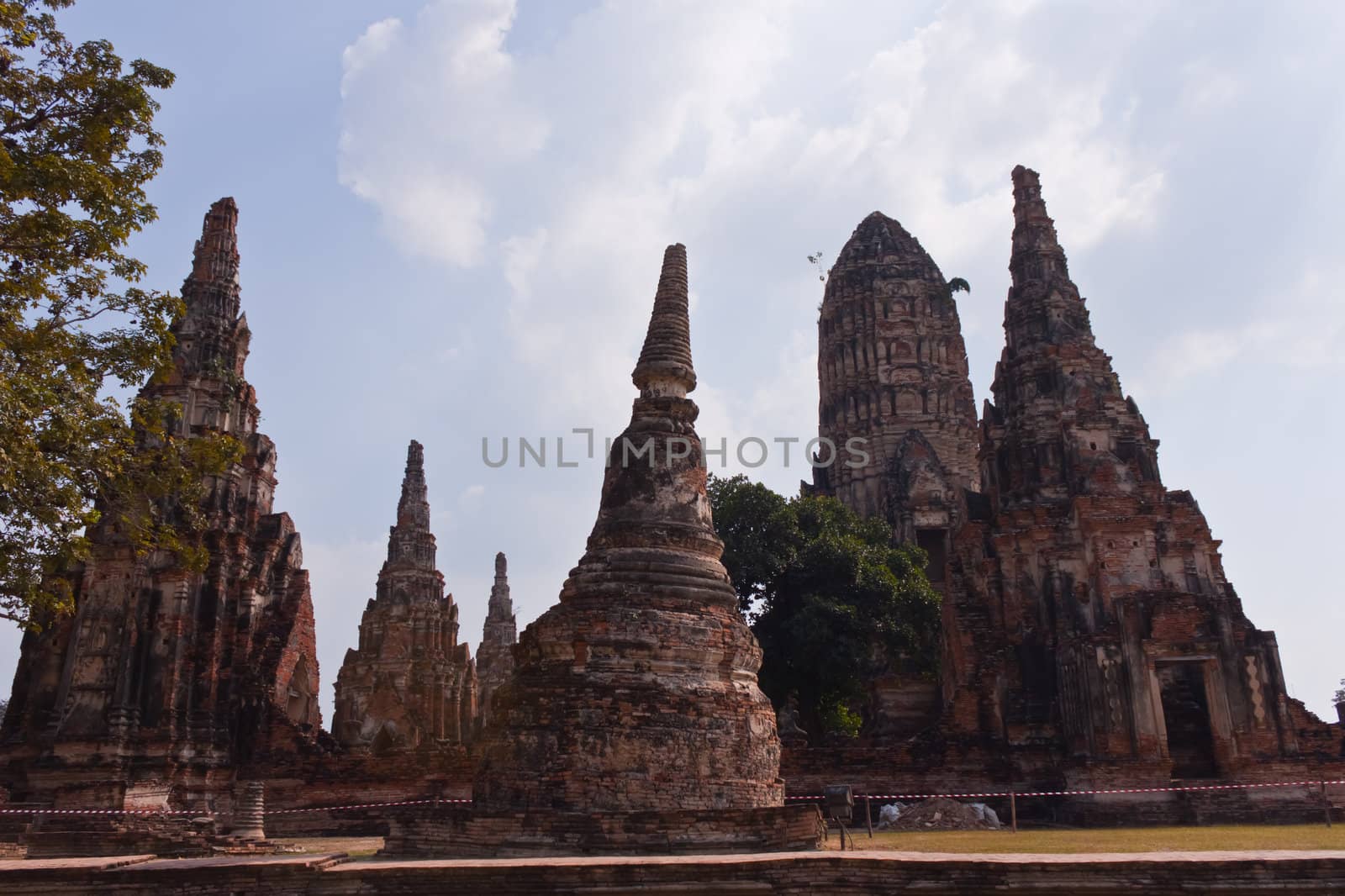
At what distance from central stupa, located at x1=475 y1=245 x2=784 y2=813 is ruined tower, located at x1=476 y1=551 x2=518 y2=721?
3333cm

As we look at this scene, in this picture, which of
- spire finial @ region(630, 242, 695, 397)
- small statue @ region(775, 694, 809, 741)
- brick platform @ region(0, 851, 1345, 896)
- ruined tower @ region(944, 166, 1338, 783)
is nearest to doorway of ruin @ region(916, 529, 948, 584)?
ruined tower @ region(944, 166, 1338, 783)

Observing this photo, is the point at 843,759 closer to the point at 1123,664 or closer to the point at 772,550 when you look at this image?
the point at 1123,664

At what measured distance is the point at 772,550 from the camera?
30188mm

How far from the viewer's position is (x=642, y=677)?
11.6 metres

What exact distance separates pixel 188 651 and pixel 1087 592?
717 inches

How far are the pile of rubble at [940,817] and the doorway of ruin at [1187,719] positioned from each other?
4.30 metres

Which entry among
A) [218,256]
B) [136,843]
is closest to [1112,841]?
[136,843]

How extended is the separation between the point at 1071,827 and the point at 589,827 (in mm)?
12049

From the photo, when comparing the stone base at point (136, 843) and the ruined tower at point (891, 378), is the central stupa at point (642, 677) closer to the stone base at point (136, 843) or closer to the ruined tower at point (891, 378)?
the stone base at point (136, 843)

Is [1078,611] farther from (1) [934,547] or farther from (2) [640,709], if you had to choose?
(1) [934,547]

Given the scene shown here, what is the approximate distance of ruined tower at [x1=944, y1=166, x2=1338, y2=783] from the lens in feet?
66.3

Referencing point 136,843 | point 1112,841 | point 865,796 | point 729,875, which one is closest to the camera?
point 729,875

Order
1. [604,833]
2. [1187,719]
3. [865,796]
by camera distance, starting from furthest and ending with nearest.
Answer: [1187,719] → [865,796] → [604,833]

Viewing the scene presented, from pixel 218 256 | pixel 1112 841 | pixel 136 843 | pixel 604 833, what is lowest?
pixel 1112 841
